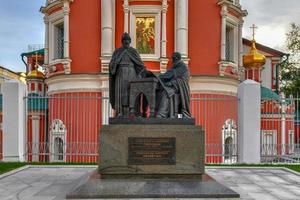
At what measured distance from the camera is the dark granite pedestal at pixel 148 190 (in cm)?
652

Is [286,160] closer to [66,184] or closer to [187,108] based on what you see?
[187,108]

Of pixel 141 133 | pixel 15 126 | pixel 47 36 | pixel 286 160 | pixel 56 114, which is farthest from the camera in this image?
pixel 47 36

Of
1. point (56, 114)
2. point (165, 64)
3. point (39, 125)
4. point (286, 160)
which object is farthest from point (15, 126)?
point (286, 160)

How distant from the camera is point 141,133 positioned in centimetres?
713

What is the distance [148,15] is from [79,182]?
38.4 feet

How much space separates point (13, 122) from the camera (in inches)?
500

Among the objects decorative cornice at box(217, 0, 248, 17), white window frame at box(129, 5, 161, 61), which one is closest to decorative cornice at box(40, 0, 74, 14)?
white window frame at box(129, 5, 161, 61)

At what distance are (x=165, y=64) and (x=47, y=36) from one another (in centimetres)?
646

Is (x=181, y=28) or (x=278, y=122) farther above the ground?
(x=181, y=28)

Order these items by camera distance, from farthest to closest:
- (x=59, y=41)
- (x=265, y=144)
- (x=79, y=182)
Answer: (x=59, y=41) → (x=265, y=144) → (x=79, y=182)

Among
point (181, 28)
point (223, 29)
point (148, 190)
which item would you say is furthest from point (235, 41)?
point (148, 190)

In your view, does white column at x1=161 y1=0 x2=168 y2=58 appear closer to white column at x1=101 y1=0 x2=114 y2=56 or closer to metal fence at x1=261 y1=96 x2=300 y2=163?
white column at x1=101 y1=0 x2=114 y2=56

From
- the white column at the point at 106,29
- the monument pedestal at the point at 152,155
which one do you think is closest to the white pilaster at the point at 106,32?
the white column at the point at 106,29

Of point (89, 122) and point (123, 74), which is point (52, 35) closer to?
point (89, 122)
